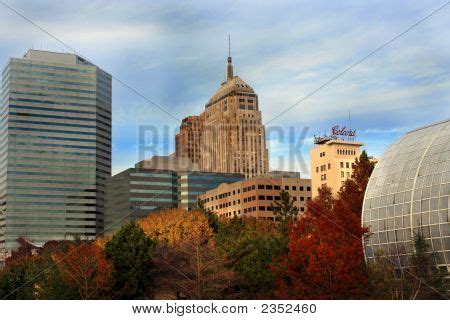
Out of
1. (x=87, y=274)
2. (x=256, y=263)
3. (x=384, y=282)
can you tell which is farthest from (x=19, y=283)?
(x=384, y=282)

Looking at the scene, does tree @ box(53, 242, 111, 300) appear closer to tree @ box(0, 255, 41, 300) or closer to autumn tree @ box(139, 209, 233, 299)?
tree @ box(0, 255, 41, 300)

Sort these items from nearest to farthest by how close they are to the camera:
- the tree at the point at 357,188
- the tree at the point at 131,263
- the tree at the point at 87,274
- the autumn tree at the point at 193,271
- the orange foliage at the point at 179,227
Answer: the autumn tree at the point at 193,271 → the tree at the point at 87,274 → the tree at the point at 131,263 → the tree at the point at 357,188 → the orange foliage at the point at 179,227

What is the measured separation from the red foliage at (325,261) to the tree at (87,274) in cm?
1716

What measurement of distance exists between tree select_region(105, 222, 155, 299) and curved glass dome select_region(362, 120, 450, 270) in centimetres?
2361

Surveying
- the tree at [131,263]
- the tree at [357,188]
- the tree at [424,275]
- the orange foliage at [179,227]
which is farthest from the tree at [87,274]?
the tree at [357,188]

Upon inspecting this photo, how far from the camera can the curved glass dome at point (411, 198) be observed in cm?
4931

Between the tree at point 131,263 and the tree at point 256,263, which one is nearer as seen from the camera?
the tree at point 256,263

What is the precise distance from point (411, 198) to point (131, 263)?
2951 cm

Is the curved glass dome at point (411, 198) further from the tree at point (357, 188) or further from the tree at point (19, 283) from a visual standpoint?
the tree at point (19, 283)

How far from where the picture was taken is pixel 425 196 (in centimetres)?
5147

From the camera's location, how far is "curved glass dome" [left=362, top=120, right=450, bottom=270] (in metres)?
49.3

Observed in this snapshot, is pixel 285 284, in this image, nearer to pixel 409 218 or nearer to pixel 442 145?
pixel 409 218

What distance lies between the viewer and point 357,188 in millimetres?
76500

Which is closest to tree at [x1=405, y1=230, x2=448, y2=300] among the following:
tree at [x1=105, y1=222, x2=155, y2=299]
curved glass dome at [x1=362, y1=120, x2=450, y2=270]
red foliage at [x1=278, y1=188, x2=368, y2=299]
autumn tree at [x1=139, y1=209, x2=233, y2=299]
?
curved glass dome at [x1=362, y1=120, x2=450, y2=270]
